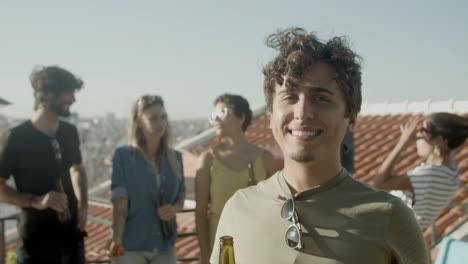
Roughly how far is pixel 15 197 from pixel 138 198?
768 millimetres

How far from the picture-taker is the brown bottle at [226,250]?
142 cm

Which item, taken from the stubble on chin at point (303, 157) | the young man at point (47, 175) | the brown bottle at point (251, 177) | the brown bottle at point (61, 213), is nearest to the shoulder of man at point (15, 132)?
the young man at point (47, 175)

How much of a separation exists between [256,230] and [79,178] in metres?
2.39

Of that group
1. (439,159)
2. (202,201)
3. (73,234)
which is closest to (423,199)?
(439,159)

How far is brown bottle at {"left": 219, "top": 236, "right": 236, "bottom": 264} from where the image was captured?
4.65 feet

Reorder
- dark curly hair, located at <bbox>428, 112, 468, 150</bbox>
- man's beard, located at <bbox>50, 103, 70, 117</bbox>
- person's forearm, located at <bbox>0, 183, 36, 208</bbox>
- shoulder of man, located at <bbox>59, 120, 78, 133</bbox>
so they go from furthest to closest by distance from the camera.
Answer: shoulder of man, located at <bbox>59, 120, 78, 133</bbox>
man's beard, located at <bbox>50, 103, 70, 117</bbox>
person's forearm, located at <bbox>0, 183, 36, 208</bbox>
dark curly hair, located at <bbox>428, 112, 468, 150</bbox>

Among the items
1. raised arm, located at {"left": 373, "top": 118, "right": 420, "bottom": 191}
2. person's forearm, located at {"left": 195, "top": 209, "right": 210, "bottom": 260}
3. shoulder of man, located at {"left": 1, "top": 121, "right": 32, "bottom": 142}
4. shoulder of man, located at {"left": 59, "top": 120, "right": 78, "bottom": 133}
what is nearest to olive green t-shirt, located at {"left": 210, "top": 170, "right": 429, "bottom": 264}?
raised arm, located at {"left": 373, "top": 118, "right": 420, "bottom": 191}

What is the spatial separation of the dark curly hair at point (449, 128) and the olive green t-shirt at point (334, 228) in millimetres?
1539

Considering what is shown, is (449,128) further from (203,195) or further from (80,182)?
(80,182)

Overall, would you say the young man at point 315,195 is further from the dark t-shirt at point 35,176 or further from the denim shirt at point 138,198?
the dark t-shirt at point 35,176

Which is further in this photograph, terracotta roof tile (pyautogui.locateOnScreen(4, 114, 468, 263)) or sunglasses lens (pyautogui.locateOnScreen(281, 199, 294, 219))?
terracotta roof tile (pyautogui.locateOnScreen(4, 114, 468, 263))

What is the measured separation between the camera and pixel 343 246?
1.31 meters

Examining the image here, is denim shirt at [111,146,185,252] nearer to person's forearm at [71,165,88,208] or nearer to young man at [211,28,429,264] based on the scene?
person's forearm at [71,165,88,208]

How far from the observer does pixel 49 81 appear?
10.4 ft
